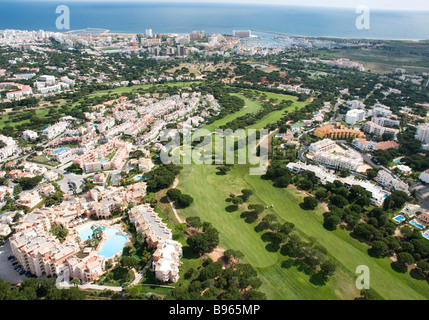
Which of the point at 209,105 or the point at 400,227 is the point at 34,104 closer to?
the point at 209,105

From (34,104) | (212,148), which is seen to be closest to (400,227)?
(212,148)

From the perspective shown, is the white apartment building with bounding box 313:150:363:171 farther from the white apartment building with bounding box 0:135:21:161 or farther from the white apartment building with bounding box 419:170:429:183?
the white apartment building with bounding box 0:135:21:161

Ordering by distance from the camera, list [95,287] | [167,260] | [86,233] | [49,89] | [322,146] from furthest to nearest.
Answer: [49,89] → [322,146] → [86,233] → [167,260] → [95,287]

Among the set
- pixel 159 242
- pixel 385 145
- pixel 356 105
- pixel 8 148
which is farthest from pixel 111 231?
pixel 356 105

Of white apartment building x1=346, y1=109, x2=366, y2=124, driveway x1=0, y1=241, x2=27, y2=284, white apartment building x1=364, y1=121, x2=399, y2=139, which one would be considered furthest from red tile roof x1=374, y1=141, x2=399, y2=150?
driveway x1=0, y1=241, x2=27, y2=284

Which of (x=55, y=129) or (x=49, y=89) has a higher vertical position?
(x=49, y=89)

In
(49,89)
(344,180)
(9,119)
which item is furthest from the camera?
(49,89)

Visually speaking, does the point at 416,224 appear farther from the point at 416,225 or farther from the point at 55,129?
the point at 55,129
